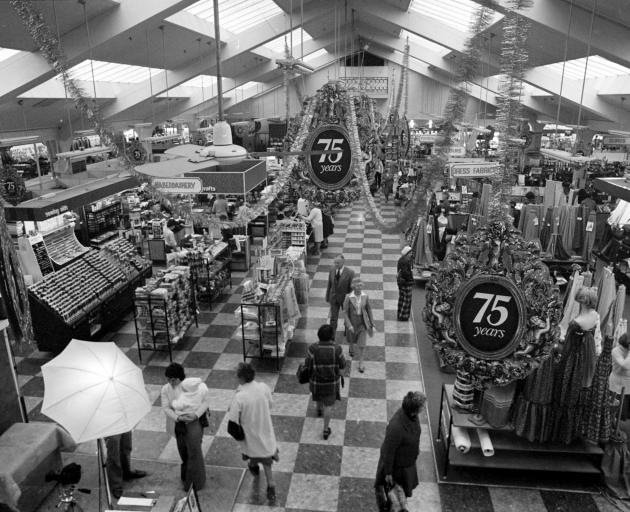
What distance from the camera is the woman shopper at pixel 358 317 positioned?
621 centimetres

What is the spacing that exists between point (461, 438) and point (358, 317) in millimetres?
2075

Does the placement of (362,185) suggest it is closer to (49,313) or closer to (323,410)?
Result: (323,410)

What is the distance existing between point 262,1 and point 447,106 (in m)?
10.6

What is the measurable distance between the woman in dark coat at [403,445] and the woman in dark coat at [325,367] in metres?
1.27

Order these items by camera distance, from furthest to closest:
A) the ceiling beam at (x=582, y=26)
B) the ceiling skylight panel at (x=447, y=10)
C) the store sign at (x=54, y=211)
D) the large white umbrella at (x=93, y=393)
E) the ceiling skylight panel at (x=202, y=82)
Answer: the ceiling skylight panel at (x=202, y=82), the ceiling skylight panel at (x=447, y=10), the ceiling beam at (x=582, y=26), the store sign at (x=54, y=211), the large white umbrella at (x=93, y=393)

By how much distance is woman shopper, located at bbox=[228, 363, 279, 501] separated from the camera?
4191 millimetres

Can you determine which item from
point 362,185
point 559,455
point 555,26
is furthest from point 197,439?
point 555,26

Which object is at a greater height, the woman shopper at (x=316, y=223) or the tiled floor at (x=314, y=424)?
the woman shopper at (x=316, y=223)

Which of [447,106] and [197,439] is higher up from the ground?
[447,106]

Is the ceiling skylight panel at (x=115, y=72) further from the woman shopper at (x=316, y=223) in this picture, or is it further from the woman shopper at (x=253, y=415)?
the woman shopper at (x=253, y=415)

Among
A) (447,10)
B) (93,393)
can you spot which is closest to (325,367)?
(93,393)

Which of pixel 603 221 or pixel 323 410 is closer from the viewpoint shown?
pixel 323 410

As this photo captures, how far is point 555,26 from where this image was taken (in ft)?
26.7

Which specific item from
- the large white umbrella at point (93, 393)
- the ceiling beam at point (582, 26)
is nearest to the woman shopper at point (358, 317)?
the large white umbrella at point (93, 393)
